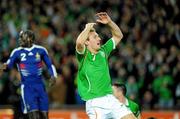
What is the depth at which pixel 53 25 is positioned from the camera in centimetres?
2158

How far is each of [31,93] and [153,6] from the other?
869 centimetres

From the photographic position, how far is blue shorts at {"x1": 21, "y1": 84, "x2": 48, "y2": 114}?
14.8 meters

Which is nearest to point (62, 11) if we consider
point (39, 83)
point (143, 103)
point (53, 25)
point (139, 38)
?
point (53, 25)

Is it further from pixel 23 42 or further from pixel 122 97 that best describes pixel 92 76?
pixel 23 42

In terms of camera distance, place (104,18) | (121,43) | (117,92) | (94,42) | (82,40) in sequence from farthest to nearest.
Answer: (121,43)
(117,92)
(104,18)
(94,42)
(82,40)

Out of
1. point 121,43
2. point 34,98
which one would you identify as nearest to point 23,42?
point 34,98

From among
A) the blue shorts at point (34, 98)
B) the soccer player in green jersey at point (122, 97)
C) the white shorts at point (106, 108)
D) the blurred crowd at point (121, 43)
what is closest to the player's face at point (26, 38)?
the blue shorts at point (34, 98)

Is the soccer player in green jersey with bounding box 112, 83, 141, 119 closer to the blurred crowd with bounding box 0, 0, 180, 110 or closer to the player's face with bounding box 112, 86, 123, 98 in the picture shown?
the player's face with bounding box 112, 86, 123, 98

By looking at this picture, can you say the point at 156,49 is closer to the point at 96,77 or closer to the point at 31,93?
the point at 31,93

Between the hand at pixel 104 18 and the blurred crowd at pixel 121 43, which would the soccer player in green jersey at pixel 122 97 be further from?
the blurred crowd at pixel 121 43

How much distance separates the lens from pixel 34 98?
48.7ft

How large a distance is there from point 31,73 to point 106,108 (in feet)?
10.00

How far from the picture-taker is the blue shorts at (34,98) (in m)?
14.8

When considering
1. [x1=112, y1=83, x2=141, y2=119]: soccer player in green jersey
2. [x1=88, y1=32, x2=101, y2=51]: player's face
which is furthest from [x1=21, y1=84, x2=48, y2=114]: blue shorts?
[x1=88, y1=32, x2=101, y2=51]: player's face
